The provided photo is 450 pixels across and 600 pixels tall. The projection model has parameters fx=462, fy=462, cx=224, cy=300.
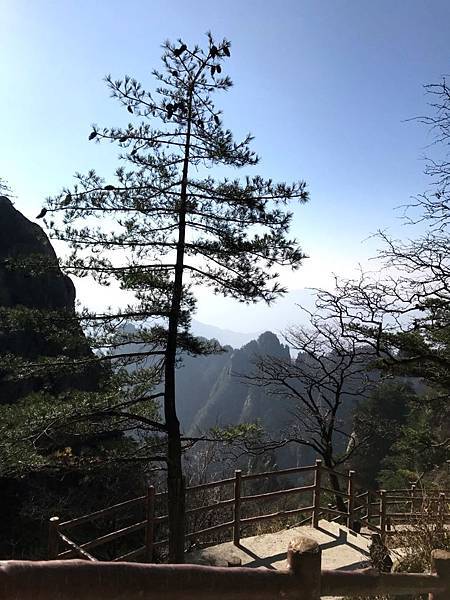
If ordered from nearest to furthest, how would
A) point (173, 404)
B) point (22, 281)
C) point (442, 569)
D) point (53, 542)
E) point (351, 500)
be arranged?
1. point (442, 569)
2. point (53, 542)
3. point (173, 404)
4. point (351, 500)
5. point (22, 281)

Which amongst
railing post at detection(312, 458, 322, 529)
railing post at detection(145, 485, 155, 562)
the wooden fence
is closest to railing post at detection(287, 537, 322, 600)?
the wooden fence

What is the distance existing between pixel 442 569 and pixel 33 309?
532cm

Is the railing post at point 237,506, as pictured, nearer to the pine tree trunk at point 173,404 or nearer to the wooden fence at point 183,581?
the pine tree trunk at point 173,404

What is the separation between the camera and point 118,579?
1.35 meters

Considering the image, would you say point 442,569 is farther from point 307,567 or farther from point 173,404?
point 173,404

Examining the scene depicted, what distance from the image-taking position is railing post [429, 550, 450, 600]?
249 centimetres

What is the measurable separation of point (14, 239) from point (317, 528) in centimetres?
2031

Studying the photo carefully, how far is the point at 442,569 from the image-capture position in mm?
2516

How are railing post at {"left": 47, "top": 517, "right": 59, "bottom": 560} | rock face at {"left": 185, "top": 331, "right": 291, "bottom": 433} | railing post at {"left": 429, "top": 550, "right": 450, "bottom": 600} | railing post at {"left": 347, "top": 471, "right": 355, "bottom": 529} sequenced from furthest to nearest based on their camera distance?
rock face at {"left": 185, "top": 331, "right": 291, "bottom": 433} → railing post at {"left": 347, "top": 471, "right": 355, "bottom": 529} → railing post at {"left": 47, "top": 517, "right": 59, "bottom": 560} → railing post at {"left": 429, "top": 550, "right": 450, "bottom": 600}

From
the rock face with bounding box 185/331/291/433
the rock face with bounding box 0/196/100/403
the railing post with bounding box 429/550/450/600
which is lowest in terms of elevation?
the rock face with bounding box 185/331/291/433

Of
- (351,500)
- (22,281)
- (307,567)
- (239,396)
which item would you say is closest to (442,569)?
(307,567)

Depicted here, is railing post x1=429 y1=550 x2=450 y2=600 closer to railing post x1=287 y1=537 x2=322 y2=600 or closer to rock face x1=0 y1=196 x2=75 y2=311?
railing post x1=287 y1=537 x2=322 y2=600

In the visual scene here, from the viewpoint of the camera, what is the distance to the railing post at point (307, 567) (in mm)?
1821

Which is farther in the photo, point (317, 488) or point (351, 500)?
point (351, 500)
